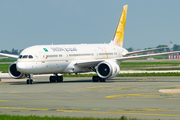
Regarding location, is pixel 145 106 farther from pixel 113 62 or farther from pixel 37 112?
pixel 113 62

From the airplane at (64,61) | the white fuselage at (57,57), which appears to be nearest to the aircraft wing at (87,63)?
the airplane at (64,61)

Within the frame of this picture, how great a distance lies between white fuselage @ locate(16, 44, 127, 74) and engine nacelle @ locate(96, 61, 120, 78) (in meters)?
2.96

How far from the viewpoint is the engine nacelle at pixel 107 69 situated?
45469 millimetres

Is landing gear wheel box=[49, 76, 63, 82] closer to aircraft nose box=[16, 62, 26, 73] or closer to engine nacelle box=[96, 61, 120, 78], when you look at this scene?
engine nacelle box=[96, 61, 120, 78]

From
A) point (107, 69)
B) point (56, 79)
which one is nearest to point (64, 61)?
point (56, 79)

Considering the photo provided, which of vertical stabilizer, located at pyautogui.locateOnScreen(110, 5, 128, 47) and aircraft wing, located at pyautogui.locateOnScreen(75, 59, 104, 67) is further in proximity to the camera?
vertical stabilizer, located at pyautogui.locateOnScreen(110, 5, 128, 47)

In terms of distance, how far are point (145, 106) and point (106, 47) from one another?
3271cm

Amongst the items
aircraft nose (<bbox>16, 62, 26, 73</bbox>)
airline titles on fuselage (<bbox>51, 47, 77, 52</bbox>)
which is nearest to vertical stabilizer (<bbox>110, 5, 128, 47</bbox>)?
airline titles on fuselage (<bbox>51, 47, 77, 52</bbox>)

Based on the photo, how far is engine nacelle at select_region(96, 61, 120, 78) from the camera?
4547 cm

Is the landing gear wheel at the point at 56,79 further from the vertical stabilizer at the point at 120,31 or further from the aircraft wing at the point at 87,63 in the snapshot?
the vertical stabilizer at the point at 120,31

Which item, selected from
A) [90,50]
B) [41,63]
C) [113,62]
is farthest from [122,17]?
[41,63]

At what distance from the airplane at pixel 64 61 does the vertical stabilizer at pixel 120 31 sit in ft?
13.7

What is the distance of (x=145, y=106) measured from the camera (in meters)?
22.7

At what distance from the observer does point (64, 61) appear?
46.8m
